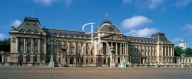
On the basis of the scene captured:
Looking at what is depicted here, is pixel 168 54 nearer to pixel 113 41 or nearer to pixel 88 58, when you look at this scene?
pixel 113 41

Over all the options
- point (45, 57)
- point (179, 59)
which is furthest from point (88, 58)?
point (179, 59)

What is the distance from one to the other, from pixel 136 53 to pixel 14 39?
196 feet

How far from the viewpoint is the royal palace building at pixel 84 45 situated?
79.9 metres

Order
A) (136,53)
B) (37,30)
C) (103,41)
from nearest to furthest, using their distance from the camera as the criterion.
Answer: (37,30) → (103,41) → (136,53)

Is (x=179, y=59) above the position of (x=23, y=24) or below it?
below

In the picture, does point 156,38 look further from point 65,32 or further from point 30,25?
point 30,25

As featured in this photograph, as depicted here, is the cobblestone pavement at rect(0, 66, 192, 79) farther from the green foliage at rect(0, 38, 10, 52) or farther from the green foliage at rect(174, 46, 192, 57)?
the green foliage at rect(174, 46, 192, 57)

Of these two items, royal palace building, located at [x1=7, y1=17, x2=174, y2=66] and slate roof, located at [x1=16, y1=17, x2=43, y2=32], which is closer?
royal palace building, located at [x1=7, y1=17, x2=174, y2=66]

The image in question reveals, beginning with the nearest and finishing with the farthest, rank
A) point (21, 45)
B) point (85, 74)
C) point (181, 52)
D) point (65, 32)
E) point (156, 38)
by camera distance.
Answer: point (85, 74)
point (21, 45)
point (65, 32)
point (156, 38)
point (181, 52)

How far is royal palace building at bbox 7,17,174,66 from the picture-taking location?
7994 centimetres

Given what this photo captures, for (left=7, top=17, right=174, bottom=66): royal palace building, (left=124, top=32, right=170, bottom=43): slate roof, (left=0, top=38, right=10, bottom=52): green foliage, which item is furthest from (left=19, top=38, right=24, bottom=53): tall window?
(left=124, top=32, right=170, bottom=43): slate roof

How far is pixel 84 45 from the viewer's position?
95438mm

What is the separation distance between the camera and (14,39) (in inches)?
3120

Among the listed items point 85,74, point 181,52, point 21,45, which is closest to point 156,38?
point 181,52
